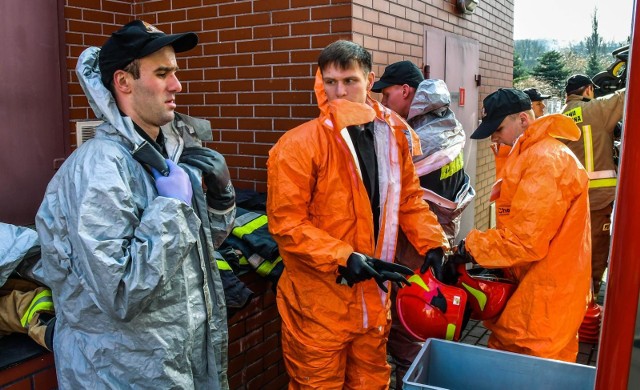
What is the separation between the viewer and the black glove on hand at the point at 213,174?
7.86ft

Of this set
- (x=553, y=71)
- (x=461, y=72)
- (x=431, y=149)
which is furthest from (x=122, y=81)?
(x=553, y=71)

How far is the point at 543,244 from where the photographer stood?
272cm

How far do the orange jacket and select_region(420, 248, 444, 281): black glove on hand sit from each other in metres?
0.25

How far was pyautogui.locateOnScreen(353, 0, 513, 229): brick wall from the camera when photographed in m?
3.92

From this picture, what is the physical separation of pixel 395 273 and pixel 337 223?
1.25ft

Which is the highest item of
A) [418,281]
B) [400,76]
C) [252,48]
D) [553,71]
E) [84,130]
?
[553,71]

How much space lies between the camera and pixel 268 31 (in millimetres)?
3945

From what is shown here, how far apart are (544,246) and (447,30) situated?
3.20 m

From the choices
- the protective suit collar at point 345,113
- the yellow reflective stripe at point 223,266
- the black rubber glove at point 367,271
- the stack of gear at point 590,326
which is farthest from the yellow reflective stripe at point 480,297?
the stack of gear at point 590,326

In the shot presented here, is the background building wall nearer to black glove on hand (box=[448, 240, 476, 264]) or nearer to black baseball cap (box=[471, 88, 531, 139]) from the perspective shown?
black baseball cap (box=[471, 88, 531, 139])

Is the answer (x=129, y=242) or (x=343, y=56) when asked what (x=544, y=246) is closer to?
(x=343, y=56)

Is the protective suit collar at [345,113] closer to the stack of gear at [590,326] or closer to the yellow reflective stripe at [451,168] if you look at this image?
the yellow reflective stripe at [451,168]

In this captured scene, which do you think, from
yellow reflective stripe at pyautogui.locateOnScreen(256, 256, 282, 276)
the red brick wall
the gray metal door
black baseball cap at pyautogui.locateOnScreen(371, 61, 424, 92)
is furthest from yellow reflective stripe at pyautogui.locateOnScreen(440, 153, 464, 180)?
the gray metal door

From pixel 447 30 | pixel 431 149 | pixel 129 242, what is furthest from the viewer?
pixel 447 30
